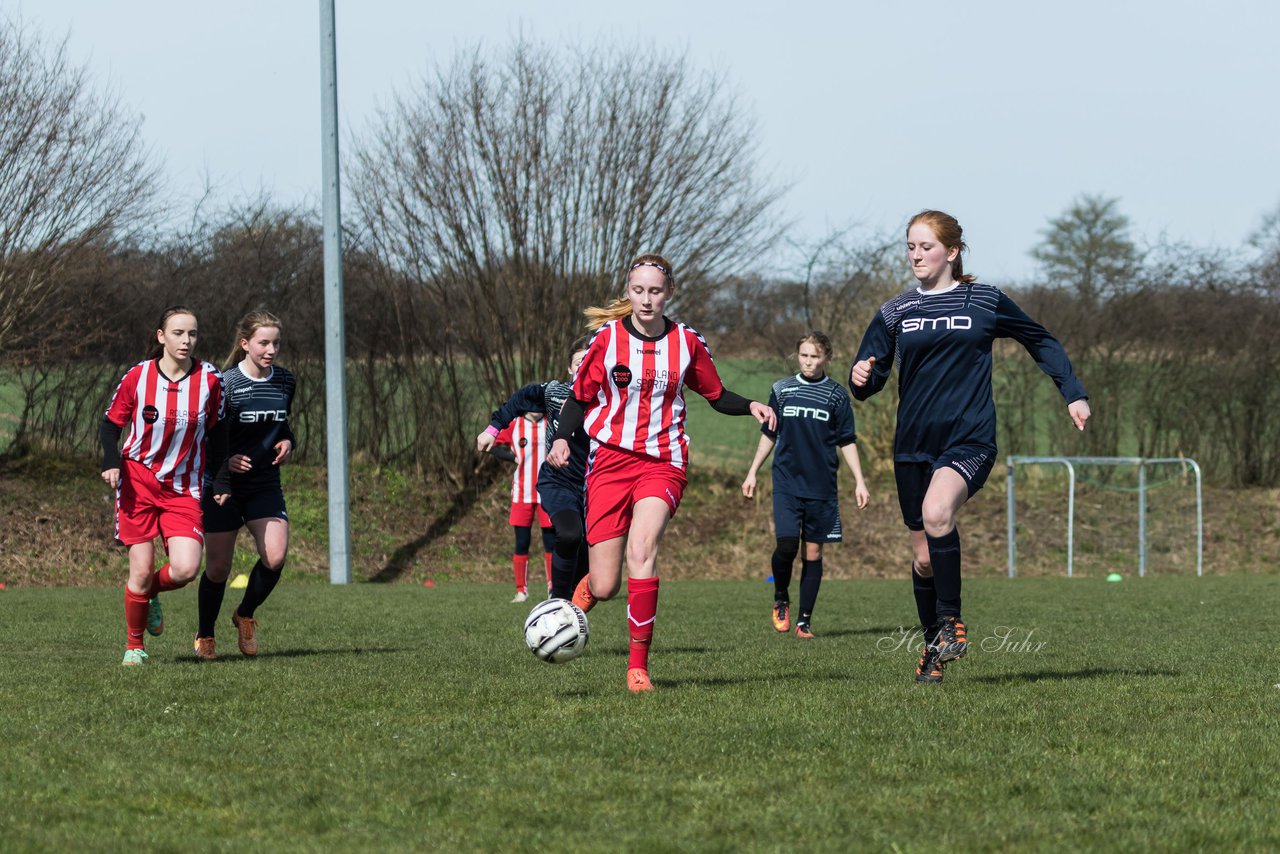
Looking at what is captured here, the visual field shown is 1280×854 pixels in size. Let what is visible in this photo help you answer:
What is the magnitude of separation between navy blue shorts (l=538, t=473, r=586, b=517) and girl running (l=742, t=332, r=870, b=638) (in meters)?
1.29

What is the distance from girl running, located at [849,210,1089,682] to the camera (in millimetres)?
6086

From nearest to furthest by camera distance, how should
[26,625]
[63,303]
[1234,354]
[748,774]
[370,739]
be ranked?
[748,774]
[370,739]
[26,625]
[63,303]
[1234,354]

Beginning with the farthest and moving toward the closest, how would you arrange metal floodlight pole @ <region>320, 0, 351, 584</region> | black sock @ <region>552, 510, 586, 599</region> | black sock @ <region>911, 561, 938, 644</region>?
metal floodlight pole @ <region>320, 0, 351, 584</region> → black sock @ <region>552, 510, 586, 599</region> → black sock @ <region>911, 561, 938, 644</region>

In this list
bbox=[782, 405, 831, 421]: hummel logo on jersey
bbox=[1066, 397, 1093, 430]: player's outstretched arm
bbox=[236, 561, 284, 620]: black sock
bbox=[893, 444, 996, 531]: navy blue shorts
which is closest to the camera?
bbox=[1066, 397, 1093, 430]: player's outstretched arm

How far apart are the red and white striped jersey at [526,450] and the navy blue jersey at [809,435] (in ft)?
12.9

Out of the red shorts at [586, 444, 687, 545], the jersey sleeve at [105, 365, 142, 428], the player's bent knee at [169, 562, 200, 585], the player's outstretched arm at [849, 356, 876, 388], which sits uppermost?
the player's outstretched arm at [849, 356, 876, 388]

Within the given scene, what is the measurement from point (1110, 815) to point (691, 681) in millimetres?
2957

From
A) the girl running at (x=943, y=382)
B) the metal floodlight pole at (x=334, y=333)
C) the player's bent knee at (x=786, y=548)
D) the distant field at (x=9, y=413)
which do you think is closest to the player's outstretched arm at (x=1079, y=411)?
the girl running at (x=943, y=382)

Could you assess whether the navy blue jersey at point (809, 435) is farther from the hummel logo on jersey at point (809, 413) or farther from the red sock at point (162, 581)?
the red sock at point (162, 581)

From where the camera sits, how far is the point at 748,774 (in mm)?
4133

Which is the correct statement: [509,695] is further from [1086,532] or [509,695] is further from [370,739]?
[1086,532]

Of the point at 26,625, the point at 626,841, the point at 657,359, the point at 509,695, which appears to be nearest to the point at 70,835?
the point at 626,841

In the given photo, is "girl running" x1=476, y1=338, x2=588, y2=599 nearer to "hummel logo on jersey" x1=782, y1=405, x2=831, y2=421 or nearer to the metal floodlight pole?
"hummel logo on jersey" x1=782, y1=405, x2=831, y2=421

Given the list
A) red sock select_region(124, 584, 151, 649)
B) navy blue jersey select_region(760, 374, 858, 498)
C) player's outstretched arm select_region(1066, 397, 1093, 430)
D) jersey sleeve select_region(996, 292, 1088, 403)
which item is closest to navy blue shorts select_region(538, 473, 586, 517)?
navy blue jersey select_region(760, 374, 858, 498)
